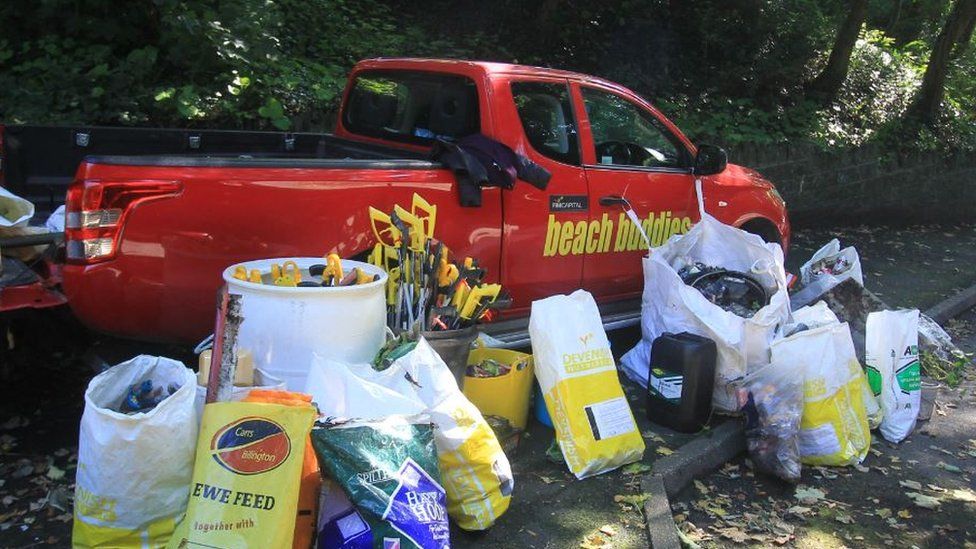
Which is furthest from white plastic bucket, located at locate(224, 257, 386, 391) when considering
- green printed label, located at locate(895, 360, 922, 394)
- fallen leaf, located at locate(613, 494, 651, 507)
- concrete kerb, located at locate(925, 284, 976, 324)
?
concrete kerb, located at locate(925, 284, 976, 324)

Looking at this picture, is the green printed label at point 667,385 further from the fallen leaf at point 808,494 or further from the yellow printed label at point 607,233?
the yellow printed label at point 607,233

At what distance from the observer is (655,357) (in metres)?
4.82

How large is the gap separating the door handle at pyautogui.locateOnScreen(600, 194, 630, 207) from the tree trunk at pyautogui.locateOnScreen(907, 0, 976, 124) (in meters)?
10.2

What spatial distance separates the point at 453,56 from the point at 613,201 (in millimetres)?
6190

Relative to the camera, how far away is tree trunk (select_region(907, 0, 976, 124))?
13125 millimetres

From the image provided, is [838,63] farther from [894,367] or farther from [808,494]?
[808,494]

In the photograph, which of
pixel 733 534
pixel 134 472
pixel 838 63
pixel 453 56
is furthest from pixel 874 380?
pixel 838 63

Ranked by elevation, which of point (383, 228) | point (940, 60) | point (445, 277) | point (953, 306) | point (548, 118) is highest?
point (940, 60)

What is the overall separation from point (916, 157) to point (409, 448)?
12985 mm

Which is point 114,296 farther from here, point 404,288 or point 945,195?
point 945,195

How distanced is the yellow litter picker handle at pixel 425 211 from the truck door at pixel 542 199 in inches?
22.1

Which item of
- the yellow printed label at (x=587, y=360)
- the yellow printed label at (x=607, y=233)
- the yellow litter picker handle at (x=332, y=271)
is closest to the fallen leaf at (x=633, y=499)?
the yellow printed label at (x=587, y=360)

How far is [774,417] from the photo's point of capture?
4.48 meters

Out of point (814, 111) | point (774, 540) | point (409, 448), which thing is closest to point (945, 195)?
point (814, 111)
